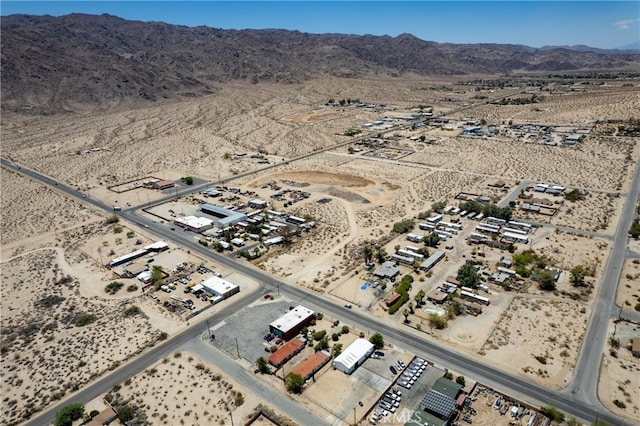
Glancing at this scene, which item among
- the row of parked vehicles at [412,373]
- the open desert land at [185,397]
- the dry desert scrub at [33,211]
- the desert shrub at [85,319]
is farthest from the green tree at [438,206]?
the dry desert scrub at [33,211]

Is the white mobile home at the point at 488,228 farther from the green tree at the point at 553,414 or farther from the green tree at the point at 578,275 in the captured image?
the green tree at the point at 553,414

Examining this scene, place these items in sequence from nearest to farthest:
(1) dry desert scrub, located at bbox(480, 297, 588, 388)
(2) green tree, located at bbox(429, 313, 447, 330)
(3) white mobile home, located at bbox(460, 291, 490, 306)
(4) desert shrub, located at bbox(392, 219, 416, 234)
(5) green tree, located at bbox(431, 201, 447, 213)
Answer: (1) dry desert scrub, located at bbox(480, 297, 588, 388) < (2) green tree, located at bbox(429, 313, 447, 330) < (3) white mobile home, located at bbox(460, 291, 490, 306) < (4) desert shrub, located at bbox(392, 219, 416, 234) < (5) green tree, located at bbox(431, 201, 447, 213)

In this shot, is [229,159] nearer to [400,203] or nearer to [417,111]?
[400,203]

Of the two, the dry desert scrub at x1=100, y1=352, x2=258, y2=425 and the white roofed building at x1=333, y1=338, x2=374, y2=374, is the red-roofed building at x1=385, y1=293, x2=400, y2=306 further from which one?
the dry desert scrub at x1=100, y1=352, x2=258, y2=425

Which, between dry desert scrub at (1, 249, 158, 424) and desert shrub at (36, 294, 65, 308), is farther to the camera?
desert shrub at (36, 294, 65, 308)

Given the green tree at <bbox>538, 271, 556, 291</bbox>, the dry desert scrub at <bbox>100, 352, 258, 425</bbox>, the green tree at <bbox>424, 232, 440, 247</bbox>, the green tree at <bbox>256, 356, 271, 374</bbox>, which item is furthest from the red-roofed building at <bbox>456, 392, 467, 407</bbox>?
the green tree at <bbox>424, 232, 440, 247</bbox>

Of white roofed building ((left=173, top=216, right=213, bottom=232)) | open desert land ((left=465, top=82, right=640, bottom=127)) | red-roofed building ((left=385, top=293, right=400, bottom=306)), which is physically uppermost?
open desert land ((left=465, top=82, right=640, bottom=127))
